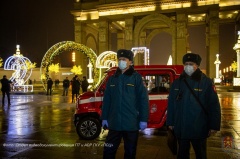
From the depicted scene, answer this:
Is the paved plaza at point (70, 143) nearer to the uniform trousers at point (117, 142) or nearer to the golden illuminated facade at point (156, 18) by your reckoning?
the uniform trousers at point (117, 142)

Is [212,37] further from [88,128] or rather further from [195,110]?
[195,110]

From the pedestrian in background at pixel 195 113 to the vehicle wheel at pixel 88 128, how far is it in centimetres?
437

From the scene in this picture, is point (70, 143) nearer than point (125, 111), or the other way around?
point (125, 111)

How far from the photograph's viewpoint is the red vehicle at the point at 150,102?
820 centimetres

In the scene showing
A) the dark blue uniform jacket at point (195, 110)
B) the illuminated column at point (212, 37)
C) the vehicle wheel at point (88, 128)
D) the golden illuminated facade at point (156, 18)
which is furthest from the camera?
the golden illuminated facade at point (156, 18)

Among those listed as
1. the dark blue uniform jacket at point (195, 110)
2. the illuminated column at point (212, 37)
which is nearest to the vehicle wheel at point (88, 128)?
the dark blue uniform jacket at point (195, 110)

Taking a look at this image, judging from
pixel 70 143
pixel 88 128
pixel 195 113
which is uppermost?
pixel 195 113

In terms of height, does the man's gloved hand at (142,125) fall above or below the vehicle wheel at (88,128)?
above

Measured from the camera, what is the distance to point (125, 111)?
4.12 m

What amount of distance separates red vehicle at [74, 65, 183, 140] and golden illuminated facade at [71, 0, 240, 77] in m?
35.3

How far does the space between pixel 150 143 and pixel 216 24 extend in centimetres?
3915

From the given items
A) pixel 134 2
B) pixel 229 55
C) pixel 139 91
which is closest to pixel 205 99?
pixel 139 91

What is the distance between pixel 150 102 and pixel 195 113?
14.1ft

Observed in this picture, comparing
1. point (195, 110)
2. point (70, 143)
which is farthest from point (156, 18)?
point (195, 110)
